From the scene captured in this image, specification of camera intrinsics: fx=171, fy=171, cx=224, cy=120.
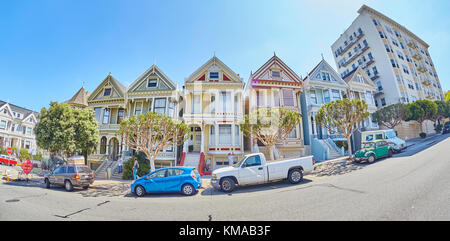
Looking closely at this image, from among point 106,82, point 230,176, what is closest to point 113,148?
point 106,82

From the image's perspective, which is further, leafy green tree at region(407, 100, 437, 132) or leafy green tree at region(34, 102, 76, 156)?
leafy green tree at region(407, 100, 437, 132)

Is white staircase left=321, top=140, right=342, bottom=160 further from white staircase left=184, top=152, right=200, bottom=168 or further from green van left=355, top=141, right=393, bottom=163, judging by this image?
white staircase left=184, top=152, right=200, bottom=168

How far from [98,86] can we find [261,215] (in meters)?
26.4

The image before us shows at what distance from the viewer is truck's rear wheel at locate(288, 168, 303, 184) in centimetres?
970

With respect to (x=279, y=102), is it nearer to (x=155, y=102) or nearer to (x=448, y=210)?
(x=155, y=102)

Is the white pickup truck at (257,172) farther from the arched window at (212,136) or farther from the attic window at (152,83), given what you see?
the attic window at (152,83)

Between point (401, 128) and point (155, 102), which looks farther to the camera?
point (401, 128)

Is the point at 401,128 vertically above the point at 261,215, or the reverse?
the point at 401,128

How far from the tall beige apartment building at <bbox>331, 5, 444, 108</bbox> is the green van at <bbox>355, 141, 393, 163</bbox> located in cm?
2040

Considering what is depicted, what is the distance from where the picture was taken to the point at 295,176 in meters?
9.80

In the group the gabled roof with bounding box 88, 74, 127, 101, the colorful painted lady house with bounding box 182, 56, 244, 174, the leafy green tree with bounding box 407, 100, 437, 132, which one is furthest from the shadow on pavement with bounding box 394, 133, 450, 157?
the gabled roof with bounding box 88, 74, 127, 101

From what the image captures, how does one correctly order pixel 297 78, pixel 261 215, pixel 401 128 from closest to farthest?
1. pixel 261 215
2. pixel 297 78
3. pixel 401 128

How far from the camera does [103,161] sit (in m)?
19.4
